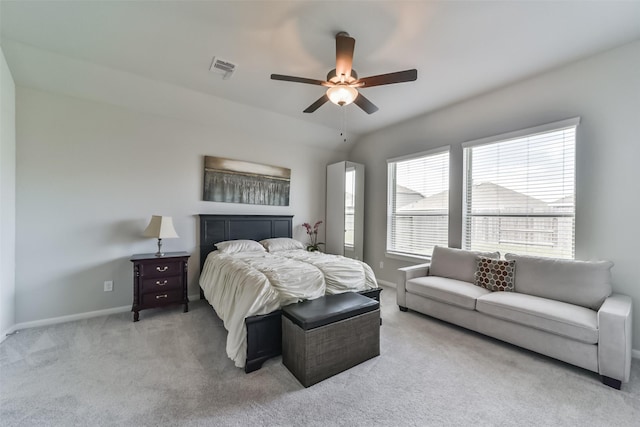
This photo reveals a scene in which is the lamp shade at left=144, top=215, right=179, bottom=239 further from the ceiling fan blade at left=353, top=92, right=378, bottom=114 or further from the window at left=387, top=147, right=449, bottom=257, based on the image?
the window at left=387, top=147, right=449, bottom=257

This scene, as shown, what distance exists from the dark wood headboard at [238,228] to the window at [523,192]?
9.84 ft

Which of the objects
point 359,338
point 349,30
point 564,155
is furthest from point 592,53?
point 359,338

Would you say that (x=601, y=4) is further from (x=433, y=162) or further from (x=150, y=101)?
(x=150, y=101)

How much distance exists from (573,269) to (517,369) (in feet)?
3.89

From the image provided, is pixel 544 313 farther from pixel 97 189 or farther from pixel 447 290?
pixel 97 189

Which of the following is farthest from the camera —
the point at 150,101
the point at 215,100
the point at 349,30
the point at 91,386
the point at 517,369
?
the point at 215,100

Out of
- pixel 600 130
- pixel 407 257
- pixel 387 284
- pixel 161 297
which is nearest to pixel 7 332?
pixel 161 297

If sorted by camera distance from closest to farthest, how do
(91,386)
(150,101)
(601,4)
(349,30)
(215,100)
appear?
(91,386), (601,4), (349,30), (150,101), (215,100)

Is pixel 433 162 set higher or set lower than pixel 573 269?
higher

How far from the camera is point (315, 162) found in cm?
522

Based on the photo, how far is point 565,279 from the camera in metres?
2.53

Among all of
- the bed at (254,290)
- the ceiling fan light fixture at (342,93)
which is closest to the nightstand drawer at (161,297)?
the bed at (254,290)

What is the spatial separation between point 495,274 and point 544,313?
0.74 m

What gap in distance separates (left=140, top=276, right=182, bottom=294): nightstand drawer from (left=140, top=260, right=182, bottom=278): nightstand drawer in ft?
0.17
